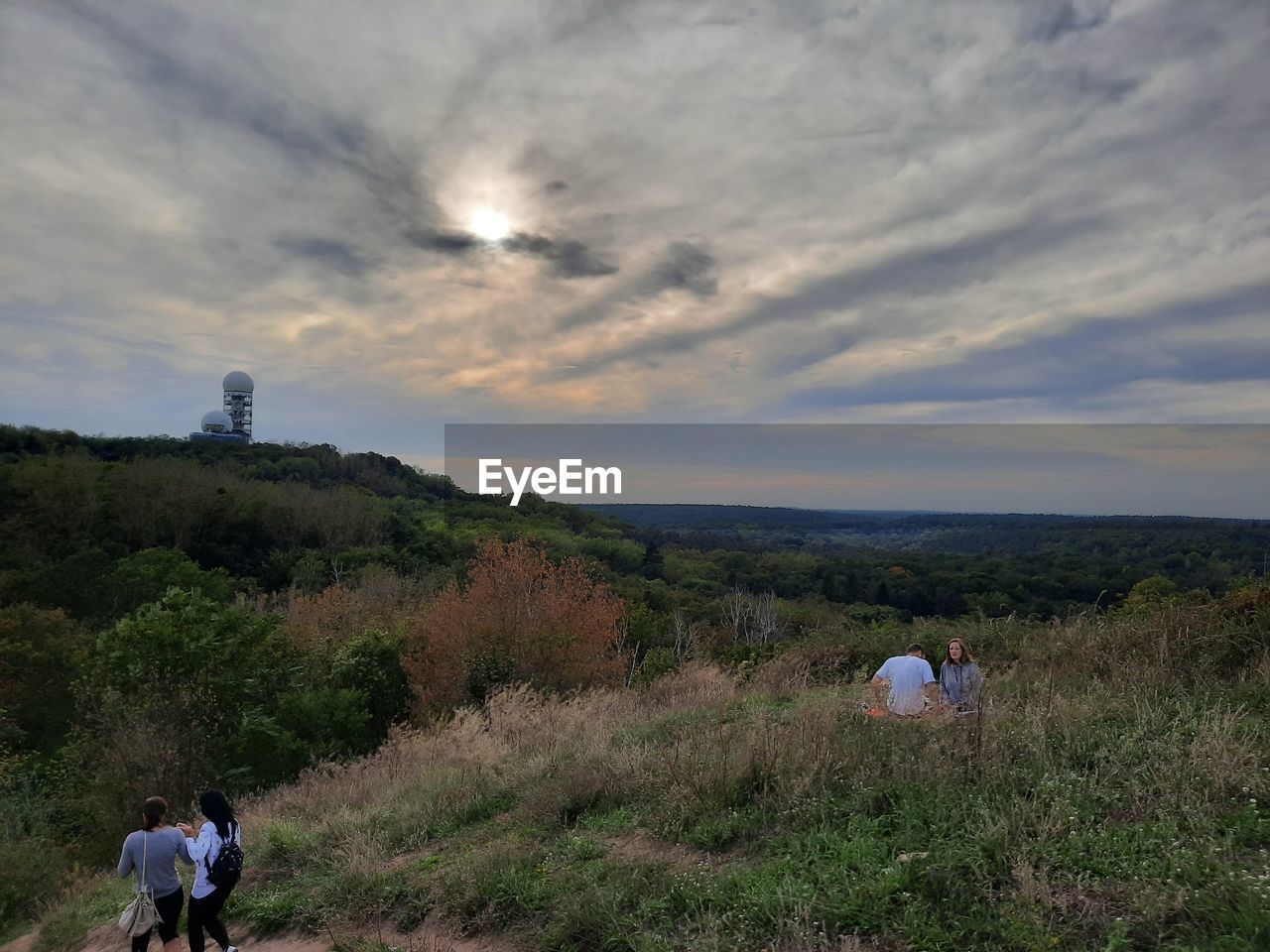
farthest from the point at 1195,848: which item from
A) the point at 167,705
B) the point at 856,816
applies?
the point at 167,705

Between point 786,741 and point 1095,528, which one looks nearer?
point 786,741

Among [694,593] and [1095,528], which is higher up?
[1095,528]

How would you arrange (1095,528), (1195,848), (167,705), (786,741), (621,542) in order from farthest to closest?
1. (621,542)
2. (1095,528)
3. (167,705)
4. (786,741)
5. (1195,848)

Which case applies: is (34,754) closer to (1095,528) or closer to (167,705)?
(167,705)

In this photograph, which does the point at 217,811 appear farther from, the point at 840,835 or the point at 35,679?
the point at 35,679

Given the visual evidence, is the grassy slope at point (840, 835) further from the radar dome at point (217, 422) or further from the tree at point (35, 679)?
the radar dome at point (217, 422)

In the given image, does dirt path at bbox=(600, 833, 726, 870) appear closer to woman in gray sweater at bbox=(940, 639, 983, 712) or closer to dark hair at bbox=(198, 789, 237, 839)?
dark hair at bbox=(198, 789, 237, 839)
